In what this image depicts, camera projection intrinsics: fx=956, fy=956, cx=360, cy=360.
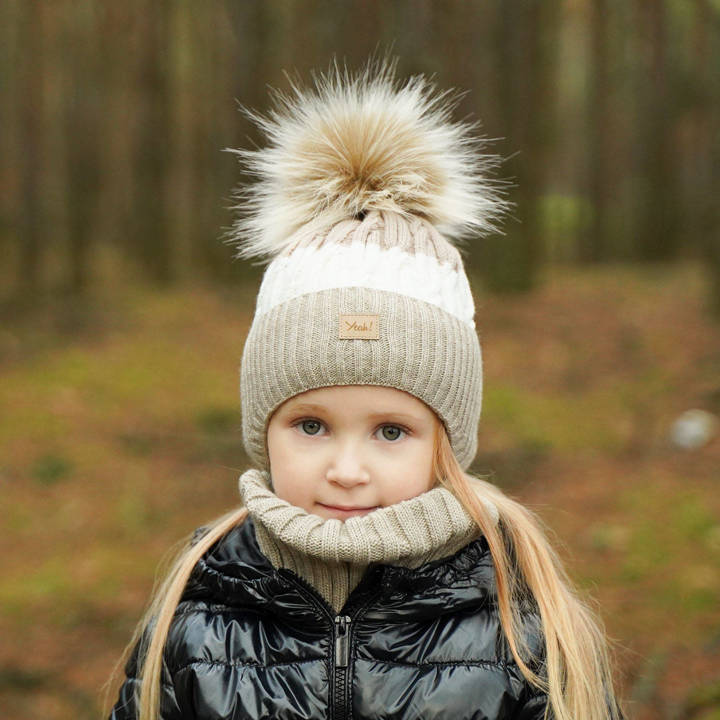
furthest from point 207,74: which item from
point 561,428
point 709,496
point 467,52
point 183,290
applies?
point 709,496

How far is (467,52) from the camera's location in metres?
10.2

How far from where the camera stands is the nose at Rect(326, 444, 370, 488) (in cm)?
238

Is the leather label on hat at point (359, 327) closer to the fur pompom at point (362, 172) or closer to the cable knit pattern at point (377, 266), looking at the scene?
the cable knit pattern at point (377, 266)

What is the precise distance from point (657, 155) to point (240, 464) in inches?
454

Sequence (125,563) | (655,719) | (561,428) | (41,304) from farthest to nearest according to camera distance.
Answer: (41,304) < (561,428) < (125,563) < (655,719)

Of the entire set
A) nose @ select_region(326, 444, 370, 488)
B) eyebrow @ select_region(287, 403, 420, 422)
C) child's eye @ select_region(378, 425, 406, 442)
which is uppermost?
eyebrow @ select_region(287, 403, 420, 422)

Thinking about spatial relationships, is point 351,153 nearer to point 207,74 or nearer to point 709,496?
point 709,496

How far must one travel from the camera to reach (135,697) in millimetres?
2693

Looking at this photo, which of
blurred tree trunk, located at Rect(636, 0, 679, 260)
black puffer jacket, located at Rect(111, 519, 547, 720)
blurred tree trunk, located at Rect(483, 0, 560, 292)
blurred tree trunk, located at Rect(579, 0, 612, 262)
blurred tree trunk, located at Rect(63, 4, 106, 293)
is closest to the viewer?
black puffer jacket, located at Rect(111, 519, 547, 720)

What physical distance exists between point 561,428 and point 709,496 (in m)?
1.76

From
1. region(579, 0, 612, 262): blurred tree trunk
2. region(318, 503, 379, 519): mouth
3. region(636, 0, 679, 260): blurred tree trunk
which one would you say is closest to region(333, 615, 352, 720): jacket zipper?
region(318, 503, 379, 519): mouth

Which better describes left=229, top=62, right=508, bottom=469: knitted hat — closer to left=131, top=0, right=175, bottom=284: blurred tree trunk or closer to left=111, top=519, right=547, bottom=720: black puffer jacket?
left=111, top=519, right=547, bottom=720: black puffer jacket

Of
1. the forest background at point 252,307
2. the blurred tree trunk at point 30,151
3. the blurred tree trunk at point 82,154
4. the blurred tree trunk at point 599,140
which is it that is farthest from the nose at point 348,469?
the blurred tree trunk at point 599,140

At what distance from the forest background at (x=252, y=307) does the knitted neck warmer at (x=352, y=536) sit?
4.23 ft
